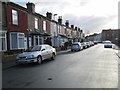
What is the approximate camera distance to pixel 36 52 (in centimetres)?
1577

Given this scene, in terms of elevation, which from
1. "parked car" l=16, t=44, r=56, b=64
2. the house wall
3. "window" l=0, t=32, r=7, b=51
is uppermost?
the house wall

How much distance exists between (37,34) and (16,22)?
5571mm

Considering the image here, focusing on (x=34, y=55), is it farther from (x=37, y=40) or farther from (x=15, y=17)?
(x=37, y=40)

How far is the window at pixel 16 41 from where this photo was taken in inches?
898

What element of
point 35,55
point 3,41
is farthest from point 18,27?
point 35,55

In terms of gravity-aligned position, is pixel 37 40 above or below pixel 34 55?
above

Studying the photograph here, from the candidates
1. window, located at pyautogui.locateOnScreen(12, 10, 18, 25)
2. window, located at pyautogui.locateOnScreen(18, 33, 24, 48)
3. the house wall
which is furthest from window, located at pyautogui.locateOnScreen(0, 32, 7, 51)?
window, located at pyautogui.locateOnScreen(18, 33, 24, 48)

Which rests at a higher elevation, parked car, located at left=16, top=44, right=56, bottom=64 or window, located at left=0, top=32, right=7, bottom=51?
window, located at left=0, top=32, right=7, bottom=51

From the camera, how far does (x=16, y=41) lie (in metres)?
23.4

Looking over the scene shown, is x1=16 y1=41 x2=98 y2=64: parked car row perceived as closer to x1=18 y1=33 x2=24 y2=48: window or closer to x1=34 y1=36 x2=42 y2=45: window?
x1=18 y1=33 x2=24 y2=48: window

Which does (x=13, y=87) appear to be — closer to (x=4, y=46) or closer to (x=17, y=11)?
(x=4, y=46)

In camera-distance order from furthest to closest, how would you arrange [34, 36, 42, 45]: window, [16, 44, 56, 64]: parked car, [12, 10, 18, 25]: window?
1. [34, 36, 42, 45]: window
2. [12, 10, 18, 25]: window
3. [16, 44, 56, 64]: parked car

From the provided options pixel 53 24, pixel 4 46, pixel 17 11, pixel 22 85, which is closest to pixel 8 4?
pixel 17 11

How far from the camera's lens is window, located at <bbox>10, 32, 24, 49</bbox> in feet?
74.8
